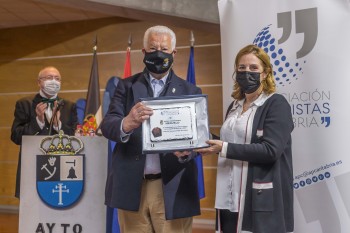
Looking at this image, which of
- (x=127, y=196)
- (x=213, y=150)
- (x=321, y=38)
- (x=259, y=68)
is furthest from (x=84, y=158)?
(x=321, y=38)

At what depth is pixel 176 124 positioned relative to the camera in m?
1.73

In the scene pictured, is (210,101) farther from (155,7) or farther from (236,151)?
(236,151)

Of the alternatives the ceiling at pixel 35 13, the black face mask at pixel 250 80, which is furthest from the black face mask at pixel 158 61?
the ceiling at pixel 35 13

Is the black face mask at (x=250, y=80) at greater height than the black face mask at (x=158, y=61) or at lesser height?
lesser

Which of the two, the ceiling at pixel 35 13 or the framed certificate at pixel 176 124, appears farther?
the ceiling at pixel 35 13

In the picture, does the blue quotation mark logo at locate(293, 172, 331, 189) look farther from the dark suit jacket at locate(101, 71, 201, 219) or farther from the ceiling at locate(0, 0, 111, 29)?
the ceiling at locate(0, 0, 111, 29)

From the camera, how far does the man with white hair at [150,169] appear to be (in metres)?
1.76

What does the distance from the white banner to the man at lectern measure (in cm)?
156

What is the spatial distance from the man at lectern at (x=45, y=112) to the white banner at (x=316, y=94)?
1.56 metres

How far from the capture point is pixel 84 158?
90.0 inches

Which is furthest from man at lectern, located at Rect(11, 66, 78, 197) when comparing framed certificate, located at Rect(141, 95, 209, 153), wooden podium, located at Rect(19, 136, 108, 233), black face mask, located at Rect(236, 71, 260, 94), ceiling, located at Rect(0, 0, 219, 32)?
black face mask, located at Rect(236, 71, 260, 94)

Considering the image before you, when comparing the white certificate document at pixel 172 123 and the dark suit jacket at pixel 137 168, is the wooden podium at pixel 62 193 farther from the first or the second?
the white certificate document at pixel 172 123

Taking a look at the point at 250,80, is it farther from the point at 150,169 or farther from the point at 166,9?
the point at 166,9

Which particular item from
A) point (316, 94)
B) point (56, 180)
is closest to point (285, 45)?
point (316, 94)
